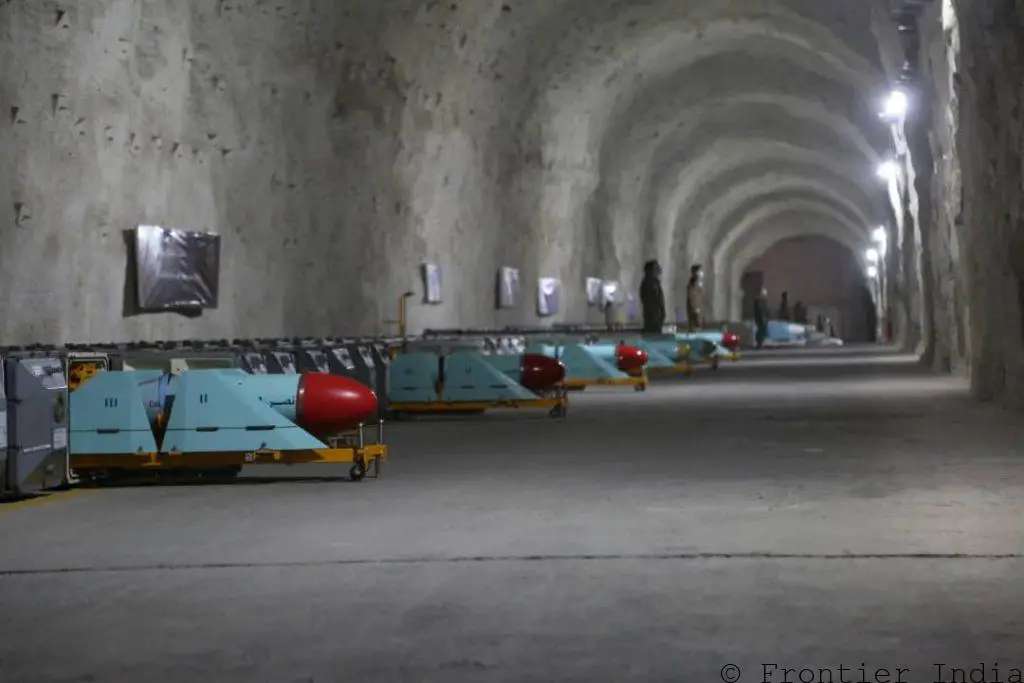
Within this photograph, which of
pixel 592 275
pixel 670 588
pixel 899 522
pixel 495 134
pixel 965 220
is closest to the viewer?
pixel 670 588

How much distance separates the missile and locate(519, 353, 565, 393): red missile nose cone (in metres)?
7.00

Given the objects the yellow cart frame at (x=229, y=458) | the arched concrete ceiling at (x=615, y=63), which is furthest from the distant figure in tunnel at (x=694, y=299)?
the yellow cart frame at (x=229, y=458)

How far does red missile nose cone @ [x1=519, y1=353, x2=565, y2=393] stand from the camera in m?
18.2

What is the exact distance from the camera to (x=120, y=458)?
1098 centimetres

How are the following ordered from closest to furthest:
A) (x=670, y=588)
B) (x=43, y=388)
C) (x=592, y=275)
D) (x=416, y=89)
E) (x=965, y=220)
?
1. (x=670, y=588)
2. (x=43, y=388)
3. (x=965, y=220)
4. (x=416, y=89)
5. (x=592, y=275)

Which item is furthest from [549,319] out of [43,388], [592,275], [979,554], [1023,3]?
[979,554]

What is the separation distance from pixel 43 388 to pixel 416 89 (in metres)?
16.0

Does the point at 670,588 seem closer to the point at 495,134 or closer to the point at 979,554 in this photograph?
the point at 979,554

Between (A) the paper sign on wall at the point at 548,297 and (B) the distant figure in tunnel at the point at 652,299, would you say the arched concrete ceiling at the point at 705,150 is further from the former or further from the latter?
(B) the distant figure in tunnel at the point at 652,299

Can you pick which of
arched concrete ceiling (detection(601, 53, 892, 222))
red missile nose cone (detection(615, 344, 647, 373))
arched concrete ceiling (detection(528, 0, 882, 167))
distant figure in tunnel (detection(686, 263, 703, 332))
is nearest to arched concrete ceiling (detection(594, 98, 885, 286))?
arched concrete ceiling (detection(601, 53, 892, 222))

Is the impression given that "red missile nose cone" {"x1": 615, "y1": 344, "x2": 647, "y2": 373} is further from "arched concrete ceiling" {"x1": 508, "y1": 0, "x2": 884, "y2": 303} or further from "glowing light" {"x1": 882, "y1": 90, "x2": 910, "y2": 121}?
"arched concrete ceiling" {"x1": 508, "y1": 0, "x2": 884, "y2": 303}

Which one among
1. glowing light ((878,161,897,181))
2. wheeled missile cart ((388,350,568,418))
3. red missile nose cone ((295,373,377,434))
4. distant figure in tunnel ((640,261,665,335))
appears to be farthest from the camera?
glowing light ((878,161,897,181))

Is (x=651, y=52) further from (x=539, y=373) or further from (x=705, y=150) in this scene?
(x=539, y=373)

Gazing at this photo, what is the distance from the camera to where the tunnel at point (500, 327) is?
5.55 metres
